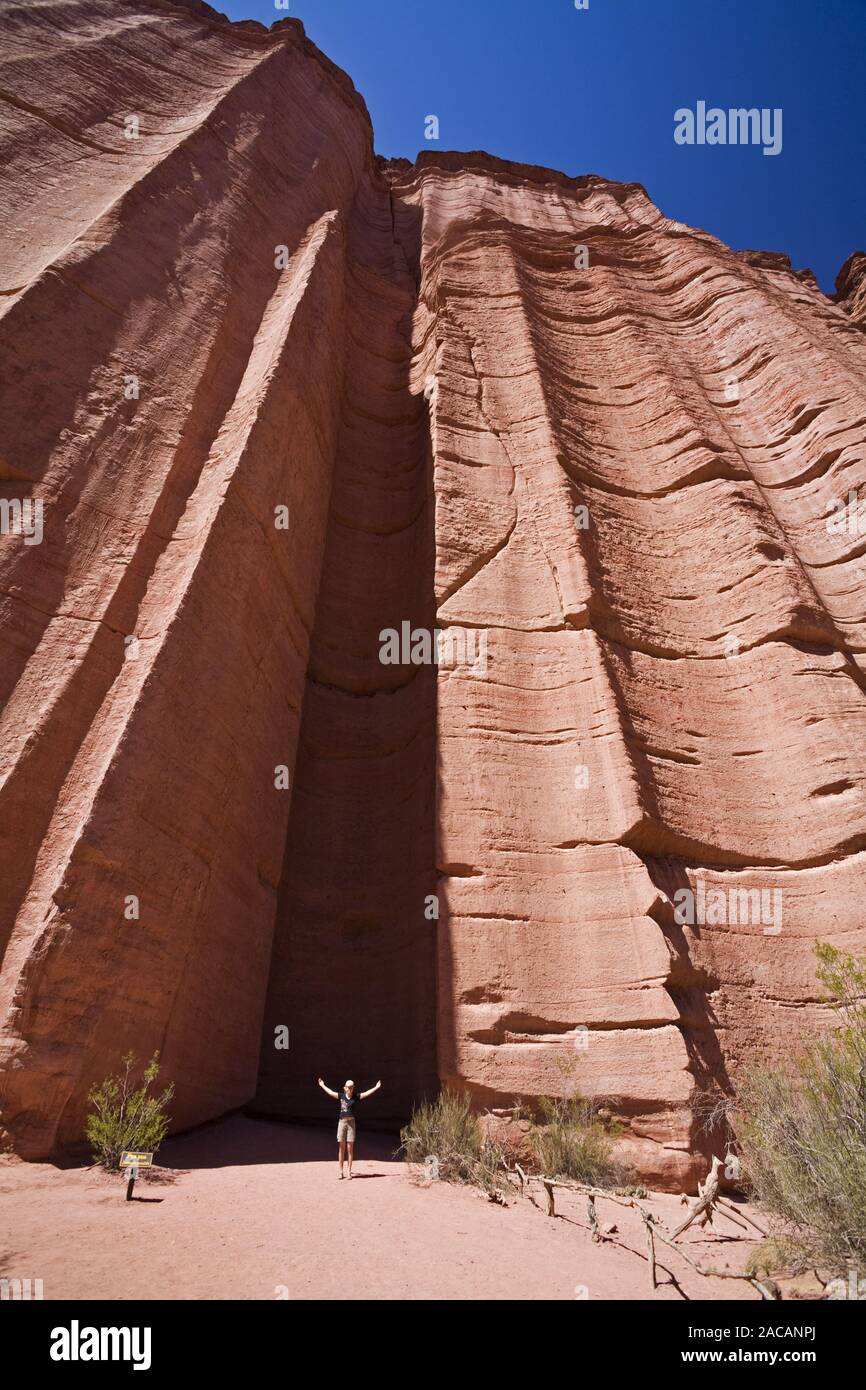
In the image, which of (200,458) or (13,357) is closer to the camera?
(13,357)

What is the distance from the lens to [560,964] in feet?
25.9

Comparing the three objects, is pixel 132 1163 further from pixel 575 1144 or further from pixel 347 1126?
pixel 575 1144

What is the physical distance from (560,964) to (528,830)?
151cm

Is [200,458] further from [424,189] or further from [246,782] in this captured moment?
[424,189]

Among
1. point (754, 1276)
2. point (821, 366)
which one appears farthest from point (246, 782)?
point (821, 366)

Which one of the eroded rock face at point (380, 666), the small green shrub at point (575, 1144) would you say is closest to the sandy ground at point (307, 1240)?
the small green shrub at point (575, 1144)

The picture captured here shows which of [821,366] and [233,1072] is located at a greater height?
[821,366]

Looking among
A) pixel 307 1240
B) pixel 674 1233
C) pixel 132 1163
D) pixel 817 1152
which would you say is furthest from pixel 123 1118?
pixel 817 1152

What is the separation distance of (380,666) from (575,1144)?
7.50 meters

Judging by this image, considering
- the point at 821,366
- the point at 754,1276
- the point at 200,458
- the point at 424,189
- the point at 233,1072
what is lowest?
the point at 754,1276

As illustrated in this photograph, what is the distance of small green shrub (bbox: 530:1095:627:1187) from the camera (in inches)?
261

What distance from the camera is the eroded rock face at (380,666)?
7141 millimetres

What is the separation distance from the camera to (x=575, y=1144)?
6691 mm

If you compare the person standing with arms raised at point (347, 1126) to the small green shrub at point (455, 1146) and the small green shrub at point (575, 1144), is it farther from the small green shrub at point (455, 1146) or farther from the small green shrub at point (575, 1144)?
the small green shrub at point (575, 1144)
